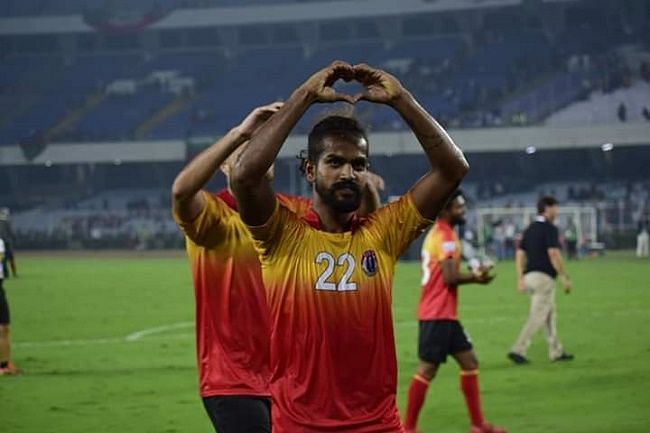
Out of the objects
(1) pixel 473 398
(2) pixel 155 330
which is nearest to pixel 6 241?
(2) pixel 155 330

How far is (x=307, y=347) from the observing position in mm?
5234

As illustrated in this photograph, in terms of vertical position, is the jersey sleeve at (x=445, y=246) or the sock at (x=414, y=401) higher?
the jersey sleeve at (x=445, y=246)

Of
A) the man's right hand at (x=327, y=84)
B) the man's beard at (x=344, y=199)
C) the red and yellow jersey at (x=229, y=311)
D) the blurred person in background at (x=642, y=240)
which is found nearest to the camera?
the man's right hand at (x=327, y=84)

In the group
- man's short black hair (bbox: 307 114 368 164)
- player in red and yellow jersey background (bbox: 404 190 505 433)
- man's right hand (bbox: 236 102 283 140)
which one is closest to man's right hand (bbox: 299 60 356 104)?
man's short black hair (bbox: 307 114 368 164)

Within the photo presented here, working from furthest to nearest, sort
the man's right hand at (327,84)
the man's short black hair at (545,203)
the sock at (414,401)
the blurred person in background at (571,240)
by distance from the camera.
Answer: the blurred person in background at (571,240)
the man's short black hair at (545,203)
the sock at (414,401)
the man's right hand at (327,84)

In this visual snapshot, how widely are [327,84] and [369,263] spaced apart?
77cm

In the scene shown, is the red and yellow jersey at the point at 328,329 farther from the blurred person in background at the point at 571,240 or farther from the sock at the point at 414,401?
the blurred person in background at the point at 571,240

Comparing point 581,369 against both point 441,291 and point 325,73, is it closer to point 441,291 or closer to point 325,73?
point 441,291

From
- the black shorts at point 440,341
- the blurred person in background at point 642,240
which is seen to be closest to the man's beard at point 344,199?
the black shorts at point 440,341

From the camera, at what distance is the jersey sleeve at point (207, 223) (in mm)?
6500

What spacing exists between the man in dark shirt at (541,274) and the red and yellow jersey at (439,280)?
18.2ft

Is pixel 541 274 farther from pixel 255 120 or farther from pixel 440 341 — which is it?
pixel 255 120

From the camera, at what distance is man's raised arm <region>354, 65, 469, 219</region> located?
502 centimetres

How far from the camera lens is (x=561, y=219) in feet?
190
